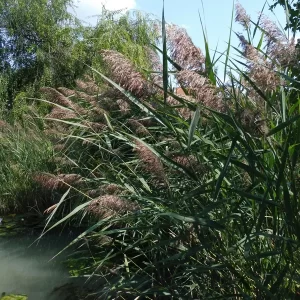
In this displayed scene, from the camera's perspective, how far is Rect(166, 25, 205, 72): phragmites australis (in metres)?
2.36

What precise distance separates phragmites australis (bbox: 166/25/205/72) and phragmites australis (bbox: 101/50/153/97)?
176 millimetres

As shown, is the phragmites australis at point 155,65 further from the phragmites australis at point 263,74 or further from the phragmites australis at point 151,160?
the phragmites australis at point 263,74

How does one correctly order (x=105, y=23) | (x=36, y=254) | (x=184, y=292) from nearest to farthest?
(x=184, y=292), (x=36, y=254), (x=105, y=23)

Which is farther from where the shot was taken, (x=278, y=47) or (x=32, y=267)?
(x=32, y=267)

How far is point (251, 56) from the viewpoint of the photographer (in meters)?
2.26

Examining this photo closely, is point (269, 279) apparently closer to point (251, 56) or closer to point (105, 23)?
point (251, 56)

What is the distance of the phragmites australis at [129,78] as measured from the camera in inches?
92.0

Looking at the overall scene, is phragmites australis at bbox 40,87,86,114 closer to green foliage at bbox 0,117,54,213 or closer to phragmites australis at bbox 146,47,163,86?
phragmites australis at bbox 146,47,163,86

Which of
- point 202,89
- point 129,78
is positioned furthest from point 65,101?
point 202,89

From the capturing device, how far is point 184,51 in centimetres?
236

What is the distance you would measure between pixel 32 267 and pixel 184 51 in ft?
11.1

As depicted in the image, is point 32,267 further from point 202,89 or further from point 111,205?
point 202,89

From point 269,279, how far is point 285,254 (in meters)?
0.13

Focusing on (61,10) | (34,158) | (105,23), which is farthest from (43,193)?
(61,10)
